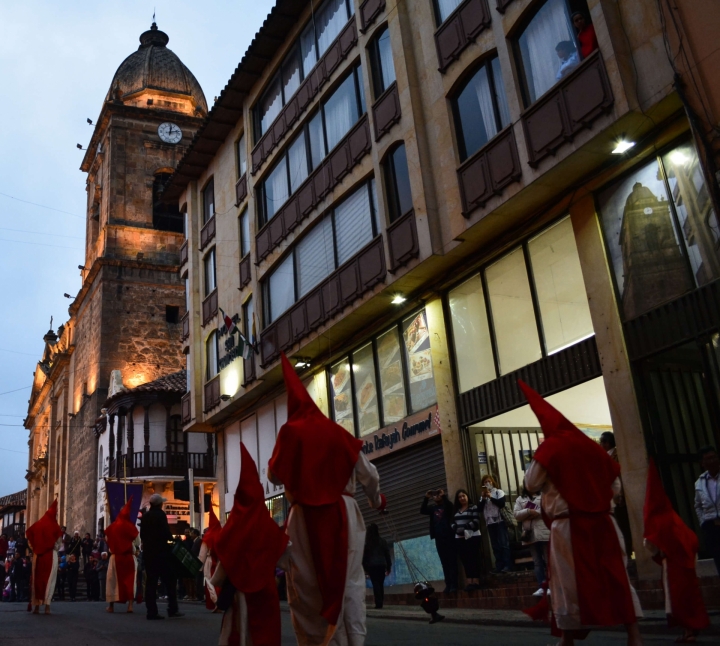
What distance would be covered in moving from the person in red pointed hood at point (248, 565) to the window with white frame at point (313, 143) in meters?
14.0

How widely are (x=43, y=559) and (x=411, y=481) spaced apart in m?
7.45

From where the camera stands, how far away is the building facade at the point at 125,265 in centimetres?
4575

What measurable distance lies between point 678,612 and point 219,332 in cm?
2060

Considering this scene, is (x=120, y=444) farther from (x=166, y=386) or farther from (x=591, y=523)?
(x=591, y=523)

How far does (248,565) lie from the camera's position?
271 inches

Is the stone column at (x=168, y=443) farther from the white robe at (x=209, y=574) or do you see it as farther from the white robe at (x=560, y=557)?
the white robe at (x=560, y=557)

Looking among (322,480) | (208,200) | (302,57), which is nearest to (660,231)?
(322,480)

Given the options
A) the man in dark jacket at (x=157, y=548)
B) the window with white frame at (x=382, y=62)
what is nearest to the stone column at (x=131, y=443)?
the window with white frame at (x=382, y=62)

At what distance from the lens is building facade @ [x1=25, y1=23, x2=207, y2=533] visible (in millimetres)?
45750

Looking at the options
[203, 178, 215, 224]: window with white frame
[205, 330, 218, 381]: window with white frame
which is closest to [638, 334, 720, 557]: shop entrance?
[205, 330, 218, 381]: window with white frame

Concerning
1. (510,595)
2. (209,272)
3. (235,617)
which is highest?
(209,272)

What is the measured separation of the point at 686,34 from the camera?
37.5 feet

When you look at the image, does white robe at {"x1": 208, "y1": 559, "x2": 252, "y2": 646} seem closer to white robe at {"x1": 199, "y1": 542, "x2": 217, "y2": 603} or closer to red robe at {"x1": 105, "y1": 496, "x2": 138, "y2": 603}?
white robe at {"x1": 199, "y1": 542, "x2": 217, "y2": 603}

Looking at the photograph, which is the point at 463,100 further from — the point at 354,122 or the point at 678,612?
the point at 678,612
